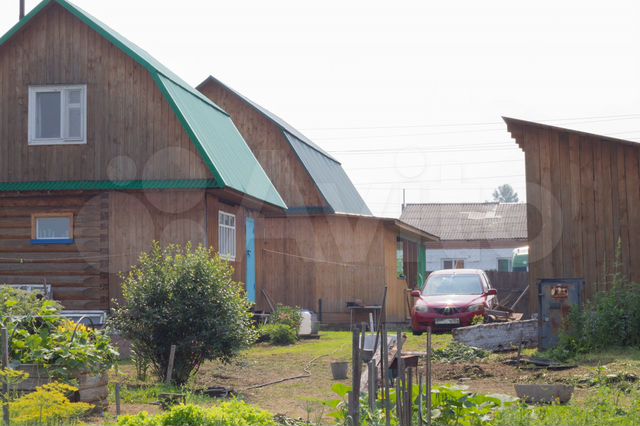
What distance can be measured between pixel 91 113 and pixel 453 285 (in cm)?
951

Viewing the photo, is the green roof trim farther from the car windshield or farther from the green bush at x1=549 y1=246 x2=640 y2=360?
the green bush at x1=549 y1=246 x2=640 y2=360

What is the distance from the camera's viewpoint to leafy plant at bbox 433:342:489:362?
15.0m

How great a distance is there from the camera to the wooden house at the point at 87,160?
18.3 m

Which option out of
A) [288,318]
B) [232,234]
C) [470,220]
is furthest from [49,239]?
[470,220]

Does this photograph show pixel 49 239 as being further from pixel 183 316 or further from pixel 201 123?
pixel 183 316

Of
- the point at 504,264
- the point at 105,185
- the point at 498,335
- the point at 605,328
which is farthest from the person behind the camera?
the point at 504,264

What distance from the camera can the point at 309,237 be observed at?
88.9 ft

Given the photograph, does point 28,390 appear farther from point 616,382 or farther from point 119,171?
point 119,171

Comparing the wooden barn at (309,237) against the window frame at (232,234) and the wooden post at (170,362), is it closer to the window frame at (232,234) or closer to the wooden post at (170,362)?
the window frame at (232,234)

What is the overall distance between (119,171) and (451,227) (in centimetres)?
3422

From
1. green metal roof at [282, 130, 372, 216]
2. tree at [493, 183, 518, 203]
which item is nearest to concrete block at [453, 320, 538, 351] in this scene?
green metal roof at [282, 130, 372, 216]

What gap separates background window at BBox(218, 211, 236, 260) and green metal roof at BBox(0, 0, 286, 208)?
87 cm

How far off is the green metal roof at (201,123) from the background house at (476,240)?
26.5 meters

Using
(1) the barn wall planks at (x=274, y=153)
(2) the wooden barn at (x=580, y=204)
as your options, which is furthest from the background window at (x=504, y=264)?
(2) the wooden barn at (x=580, y=204)
